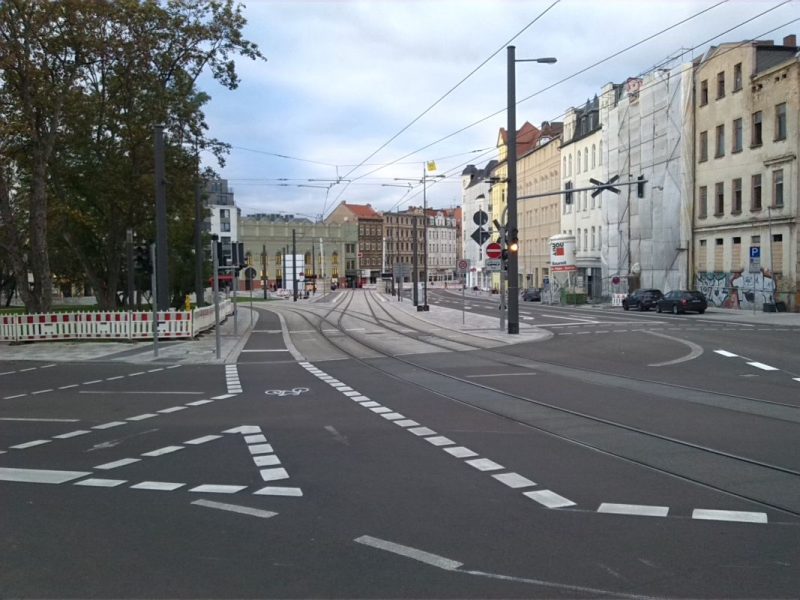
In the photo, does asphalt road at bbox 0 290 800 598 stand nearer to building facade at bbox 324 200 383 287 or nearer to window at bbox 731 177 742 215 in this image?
window at bbox 731 177 742 215

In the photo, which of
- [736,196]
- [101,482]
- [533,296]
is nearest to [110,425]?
[101,482]

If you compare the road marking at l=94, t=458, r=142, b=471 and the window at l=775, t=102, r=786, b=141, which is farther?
the window at l=775, t=102, r=786, b=141

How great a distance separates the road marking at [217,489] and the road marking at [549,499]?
2.68 m

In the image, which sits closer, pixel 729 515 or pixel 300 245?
pixel 729 515

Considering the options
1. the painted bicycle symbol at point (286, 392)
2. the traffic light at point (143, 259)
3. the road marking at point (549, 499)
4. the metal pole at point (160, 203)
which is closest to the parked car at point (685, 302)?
the metal pole at point (160, 203)

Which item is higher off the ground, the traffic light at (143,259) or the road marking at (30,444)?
the traffic light at (143,259)

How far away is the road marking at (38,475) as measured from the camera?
24.1 feet

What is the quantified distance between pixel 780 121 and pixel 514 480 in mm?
38767

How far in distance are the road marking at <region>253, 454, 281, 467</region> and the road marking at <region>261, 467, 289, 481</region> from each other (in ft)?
0.76

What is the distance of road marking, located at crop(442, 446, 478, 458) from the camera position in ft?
26.8

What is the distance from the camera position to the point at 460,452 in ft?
27.3

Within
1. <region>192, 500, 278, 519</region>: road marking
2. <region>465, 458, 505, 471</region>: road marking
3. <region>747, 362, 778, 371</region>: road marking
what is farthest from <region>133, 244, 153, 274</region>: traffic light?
<region>192, 500, 278, 519</region>: road marking

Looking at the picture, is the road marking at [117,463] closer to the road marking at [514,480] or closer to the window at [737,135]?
the road marking at [514,480]

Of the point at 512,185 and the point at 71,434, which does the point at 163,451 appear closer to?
the point at 71,434
